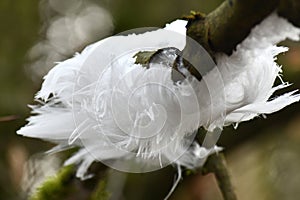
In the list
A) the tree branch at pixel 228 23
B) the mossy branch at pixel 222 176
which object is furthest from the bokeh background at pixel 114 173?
the tree branch at pixel 228 23

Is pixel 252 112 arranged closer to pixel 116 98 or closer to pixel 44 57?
pixel 116 98

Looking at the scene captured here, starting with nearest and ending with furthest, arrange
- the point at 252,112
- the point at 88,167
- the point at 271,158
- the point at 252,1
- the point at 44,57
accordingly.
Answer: the point at 252,1 → the point at 252,112 → the point at 88,167 → the point at 44,57 → the point at 271,158

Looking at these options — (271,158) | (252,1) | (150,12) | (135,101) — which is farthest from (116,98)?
(271,158)

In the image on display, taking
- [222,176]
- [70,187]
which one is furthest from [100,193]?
[222,176]

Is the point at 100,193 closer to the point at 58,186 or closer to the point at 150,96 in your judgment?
the point at 58,186

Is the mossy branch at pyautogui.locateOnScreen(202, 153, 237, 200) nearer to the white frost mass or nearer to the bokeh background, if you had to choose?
the white frost mass

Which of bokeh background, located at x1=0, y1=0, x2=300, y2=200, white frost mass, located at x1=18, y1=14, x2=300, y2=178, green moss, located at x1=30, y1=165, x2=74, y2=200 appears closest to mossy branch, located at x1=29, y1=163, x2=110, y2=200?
green moss, located at x1=30, y1=165, x2=74, y2=200
